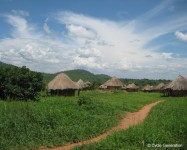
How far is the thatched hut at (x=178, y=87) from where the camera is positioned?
41312mm

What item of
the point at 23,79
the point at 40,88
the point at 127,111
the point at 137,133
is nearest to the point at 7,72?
the point at 23,79

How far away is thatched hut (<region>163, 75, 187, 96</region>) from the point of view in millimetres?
41312

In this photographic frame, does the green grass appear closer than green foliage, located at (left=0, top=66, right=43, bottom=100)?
Yes

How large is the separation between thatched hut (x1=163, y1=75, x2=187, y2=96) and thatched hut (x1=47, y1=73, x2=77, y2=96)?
15.1 metres

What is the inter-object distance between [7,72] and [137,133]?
627 inches

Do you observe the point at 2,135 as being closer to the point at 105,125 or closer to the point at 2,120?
the point at 2,120

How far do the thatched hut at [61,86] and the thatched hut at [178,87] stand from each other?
1512 cm

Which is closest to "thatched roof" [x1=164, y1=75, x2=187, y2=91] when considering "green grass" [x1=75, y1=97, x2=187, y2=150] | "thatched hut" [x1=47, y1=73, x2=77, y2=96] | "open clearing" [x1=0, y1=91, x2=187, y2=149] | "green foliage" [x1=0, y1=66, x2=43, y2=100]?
"thatched hut" [x1=47, y1=73, x2=77, y2=96]

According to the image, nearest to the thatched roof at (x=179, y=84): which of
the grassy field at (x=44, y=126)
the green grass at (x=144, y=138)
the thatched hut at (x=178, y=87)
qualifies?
the thatched hut at (x=178, y=87)

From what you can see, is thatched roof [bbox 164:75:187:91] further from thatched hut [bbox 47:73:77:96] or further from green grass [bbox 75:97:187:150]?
green grass [bbox 75:97:187:150]

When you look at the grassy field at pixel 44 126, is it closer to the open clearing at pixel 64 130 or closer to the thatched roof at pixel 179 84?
the open clearing at pixel 64 130

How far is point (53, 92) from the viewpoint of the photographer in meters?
36.4

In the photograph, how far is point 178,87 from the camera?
4128 centimetres

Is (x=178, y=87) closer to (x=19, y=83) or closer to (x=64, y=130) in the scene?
(x=19, y=83)
